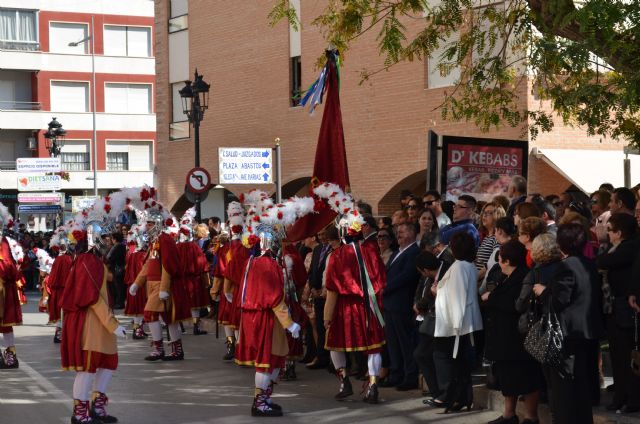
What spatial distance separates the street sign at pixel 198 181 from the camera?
22891mm

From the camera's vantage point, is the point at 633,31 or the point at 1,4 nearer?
the point at 633,31

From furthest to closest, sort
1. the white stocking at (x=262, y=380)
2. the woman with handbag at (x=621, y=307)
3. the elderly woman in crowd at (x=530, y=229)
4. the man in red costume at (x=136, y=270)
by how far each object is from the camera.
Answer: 1. the man in red costume at (x=136, y=270)
2. the white stocking at (x=262, y=380)
3. the elderly woman in crowd at (x=530, y=229)
4. the woman with handbag at (x=621, y=307)

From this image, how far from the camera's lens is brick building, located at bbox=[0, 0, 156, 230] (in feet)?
176

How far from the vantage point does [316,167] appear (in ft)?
44.1

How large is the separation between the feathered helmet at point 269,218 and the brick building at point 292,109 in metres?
9.05

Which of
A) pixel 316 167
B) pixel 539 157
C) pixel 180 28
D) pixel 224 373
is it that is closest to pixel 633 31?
pixel 316 167

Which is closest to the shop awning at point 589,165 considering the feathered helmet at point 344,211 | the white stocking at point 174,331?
the white stocking at point 174,331

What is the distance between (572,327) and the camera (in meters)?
8.49

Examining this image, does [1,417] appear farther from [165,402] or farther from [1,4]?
[1,4]

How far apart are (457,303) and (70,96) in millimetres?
47065

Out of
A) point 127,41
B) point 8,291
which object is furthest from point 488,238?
point 127,41

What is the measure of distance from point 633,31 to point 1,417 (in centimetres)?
738

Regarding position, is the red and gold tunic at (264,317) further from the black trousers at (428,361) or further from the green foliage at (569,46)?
the green foliage at (569,46)

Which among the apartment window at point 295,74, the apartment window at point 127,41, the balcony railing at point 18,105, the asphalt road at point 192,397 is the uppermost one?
the apartment window at point 127,41
